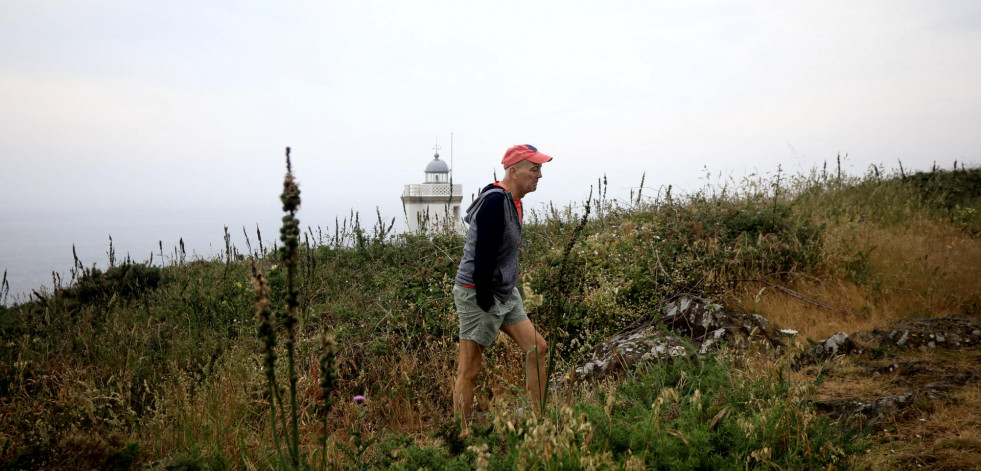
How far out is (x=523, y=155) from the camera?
12.2 ft

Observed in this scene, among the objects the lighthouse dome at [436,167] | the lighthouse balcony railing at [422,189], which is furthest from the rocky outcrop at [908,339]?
the lighthouse dome at [436,167]

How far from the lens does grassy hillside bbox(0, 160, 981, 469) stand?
2.78 m

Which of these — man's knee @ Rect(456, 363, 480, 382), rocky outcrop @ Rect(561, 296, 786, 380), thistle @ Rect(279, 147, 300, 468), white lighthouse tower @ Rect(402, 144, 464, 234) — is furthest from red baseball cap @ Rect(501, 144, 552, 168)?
white lighthouse tower @ Rect(402, 144, 464, 234)

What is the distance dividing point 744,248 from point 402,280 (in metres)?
3.99

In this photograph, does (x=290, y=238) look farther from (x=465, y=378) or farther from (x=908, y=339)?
(x=908, y=339)

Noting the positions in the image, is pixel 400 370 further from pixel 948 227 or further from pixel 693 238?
pixel 948 227

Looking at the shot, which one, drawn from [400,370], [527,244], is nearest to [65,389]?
[400,370]

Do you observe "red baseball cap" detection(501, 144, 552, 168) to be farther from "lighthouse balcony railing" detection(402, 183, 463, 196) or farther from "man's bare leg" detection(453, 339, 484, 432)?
"lighthouse balcony railing" detection(402, 183, 463, 196)

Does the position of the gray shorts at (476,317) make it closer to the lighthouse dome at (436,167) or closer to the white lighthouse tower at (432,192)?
the white lighthouse tower at (432,192)

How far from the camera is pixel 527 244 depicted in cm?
748

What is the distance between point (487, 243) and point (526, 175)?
569 millimetres

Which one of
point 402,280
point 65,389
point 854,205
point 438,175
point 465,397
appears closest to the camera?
point 465,397

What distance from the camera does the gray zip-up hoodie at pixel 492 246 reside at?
3.57 metres

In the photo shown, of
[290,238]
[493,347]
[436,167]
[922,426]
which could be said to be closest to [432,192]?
[436,167]
